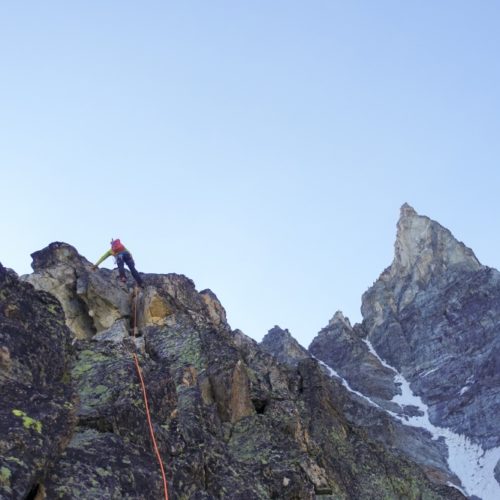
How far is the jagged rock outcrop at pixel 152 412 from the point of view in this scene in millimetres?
10414

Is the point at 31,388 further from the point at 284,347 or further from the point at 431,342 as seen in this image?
the point at 431,342

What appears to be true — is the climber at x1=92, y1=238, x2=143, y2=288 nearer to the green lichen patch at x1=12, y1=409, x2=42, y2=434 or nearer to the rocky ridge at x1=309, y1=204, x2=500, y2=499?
the green lichen patch at x1=12, y1=409, x2=42, y2=434

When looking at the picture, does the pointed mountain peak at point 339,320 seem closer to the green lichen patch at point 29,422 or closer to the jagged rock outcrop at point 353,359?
the jagged rock outcrop at point 353,359

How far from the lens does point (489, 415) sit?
92.8m

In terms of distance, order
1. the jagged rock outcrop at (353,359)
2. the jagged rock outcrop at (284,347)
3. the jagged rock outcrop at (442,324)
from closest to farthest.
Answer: the jagged rock outcrop at (442,324)
the jagged rock outcrop at (284,347)
the jagged rock outcrop at (353,359)

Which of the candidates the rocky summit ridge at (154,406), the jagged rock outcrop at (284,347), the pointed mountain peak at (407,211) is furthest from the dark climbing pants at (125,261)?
the pointed mountain peak at (407,211)

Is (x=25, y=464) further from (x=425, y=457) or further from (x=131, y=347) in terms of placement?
(x=425, y=457)

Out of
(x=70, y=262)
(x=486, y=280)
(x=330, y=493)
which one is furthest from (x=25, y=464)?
(x=486, y=280)

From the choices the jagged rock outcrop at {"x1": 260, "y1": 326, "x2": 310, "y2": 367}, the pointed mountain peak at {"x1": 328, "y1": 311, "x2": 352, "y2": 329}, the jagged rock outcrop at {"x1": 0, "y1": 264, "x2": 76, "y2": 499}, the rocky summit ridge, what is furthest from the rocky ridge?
the jagged rock outcrop at {"x1": 0, "y1": 264, "x2": 76, "y2": 499}

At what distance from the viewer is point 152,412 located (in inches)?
556

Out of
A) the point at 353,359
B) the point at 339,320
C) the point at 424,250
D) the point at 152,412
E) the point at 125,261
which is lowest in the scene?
the point at 152,412

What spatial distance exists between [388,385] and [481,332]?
1898 cm

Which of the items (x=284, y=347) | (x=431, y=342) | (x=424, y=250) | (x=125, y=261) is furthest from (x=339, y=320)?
(x=125, y=261)

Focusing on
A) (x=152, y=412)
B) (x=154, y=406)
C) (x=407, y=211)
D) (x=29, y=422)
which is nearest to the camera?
(x=29, y=422)
